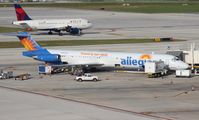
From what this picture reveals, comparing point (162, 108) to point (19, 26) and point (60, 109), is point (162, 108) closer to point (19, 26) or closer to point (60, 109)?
point (60, 109)

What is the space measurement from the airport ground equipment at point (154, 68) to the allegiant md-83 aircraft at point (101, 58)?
1.74 meters

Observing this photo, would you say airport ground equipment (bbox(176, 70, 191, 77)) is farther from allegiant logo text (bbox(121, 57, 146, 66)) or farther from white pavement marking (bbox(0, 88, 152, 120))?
white pavement marking (bbox(0, 88, 152, 120))

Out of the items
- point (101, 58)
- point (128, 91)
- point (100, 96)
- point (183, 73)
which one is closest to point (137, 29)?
point (101, 58)

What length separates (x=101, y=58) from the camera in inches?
3248

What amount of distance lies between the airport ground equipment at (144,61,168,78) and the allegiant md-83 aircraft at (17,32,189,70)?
5.72 ft

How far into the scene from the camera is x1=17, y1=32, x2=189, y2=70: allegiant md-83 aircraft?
80688mm

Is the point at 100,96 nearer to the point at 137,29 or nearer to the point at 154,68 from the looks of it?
the point at 154,68

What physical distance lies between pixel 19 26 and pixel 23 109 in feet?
344

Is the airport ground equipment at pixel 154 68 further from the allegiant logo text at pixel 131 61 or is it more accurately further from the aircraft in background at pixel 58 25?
the aircraft in background at pixel 58 25

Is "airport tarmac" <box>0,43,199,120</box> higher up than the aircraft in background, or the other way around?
the aircraft in background

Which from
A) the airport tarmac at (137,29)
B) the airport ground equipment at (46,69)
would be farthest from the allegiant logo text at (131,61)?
the airport tarmac at (137,29)

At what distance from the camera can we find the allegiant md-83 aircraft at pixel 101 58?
80.7 m

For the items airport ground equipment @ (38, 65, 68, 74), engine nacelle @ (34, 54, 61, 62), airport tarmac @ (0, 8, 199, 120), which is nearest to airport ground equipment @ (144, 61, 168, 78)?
airport tarmac @ (0, 8, 199, 120)

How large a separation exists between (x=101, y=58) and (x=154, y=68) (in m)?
8.51
